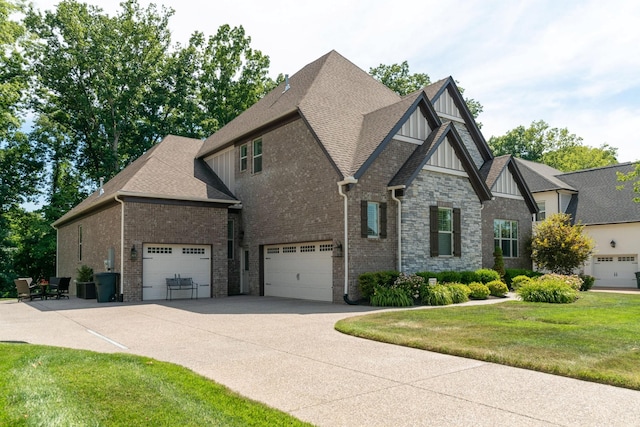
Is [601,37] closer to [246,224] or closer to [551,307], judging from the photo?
[551,307]

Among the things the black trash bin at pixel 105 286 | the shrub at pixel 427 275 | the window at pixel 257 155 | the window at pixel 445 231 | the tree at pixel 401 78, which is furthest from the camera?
the tree at pixel 401 78

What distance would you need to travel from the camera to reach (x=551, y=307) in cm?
1367

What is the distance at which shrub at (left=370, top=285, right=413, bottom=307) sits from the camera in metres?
15.1

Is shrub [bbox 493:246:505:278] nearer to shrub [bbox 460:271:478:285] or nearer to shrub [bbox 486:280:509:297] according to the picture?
shrub [bbox 486:280:509:297]

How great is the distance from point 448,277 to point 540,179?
18317 mm

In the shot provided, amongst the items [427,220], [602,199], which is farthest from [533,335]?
[602,199]

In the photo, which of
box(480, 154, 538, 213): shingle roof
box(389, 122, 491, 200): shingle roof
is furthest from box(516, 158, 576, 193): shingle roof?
box(389, 122, 491, 200): shingle roof

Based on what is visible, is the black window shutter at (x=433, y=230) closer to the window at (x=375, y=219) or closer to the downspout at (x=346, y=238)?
the window at (x=375, y=219)

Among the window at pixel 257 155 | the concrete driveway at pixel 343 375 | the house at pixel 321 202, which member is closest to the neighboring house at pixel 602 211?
the house at pixel 321 202

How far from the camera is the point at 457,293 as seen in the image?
1616 centimetres

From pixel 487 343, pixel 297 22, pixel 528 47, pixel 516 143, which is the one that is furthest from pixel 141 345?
pixel 516 143

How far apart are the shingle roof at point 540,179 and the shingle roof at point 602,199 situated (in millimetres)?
907

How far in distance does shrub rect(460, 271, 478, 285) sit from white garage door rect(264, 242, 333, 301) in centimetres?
477

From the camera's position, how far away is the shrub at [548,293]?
15.3 metres
